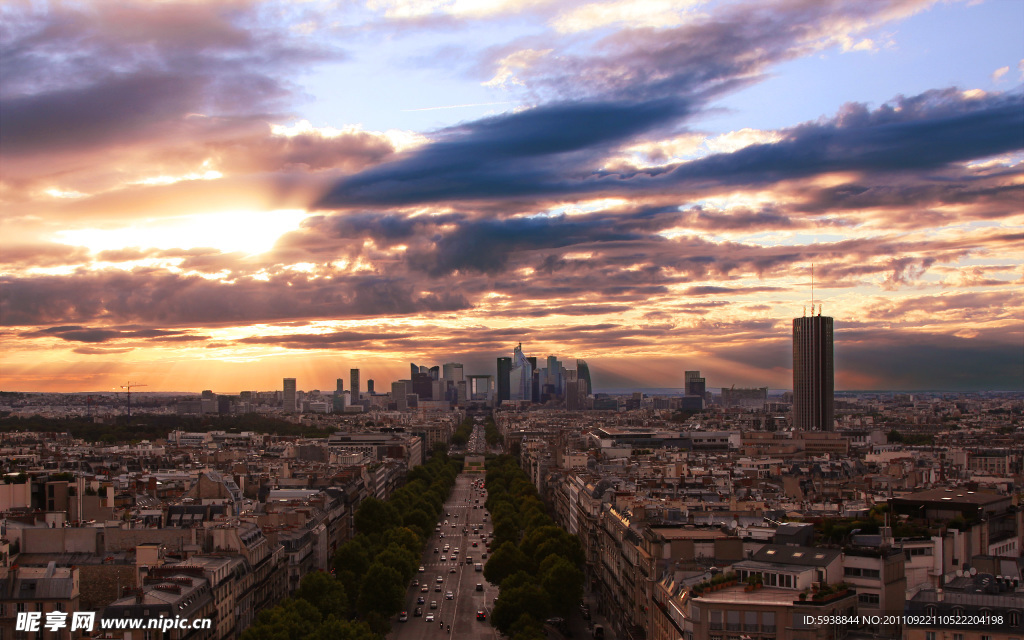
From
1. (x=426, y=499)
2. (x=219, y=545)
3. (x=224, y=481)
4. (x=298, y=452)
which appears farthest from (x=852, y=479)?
(x=298, y=452)

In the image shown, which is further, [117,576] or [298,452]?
[298,452]

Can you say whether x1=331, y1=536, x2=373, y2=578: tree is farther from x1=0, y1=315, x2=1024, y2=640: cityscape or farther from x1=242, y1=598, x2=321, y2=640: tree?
x1=242, y1=598, x2=321, y2=640: tree

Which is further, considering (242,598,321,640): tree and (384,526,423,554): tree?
(384,526,423,554): tree

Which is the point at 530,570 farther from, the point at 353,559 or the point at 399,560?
the point at 353,559

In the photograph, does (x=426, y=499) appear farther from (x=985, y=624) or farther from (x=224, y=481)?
(x=985, y=624)

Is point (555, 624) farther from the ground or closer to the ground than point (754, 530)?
closer to the ground

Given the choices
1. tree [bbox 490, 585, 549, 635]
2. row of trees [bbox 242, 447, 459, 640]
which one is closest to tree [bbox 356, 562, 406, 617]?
row of trees [bbox 242, 447, 459, 640]

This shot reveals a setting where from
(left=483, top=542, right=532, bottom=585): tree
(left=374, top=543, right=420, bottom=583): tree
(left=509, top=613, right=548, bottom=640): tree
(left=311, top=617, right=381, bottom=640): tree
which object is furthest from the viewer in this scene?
(left=483, top=542, right=532, bottom=585): tree
